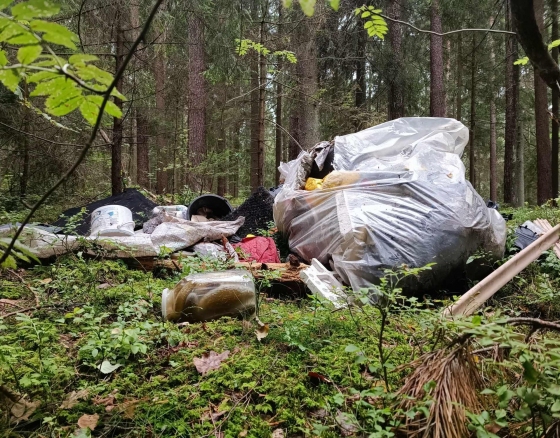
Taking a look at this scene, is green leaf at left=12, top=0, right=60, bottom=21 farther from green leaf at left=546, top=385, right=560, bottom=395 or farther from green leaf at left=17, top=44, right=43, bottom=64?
green leaf at left=546, top=385, right=560, bottom=395

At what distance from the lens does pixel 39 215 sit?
5.73m

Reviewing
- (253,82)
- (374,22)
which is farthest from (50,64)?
(253,82)

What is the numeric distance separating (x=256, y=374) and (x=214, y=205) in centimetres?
400

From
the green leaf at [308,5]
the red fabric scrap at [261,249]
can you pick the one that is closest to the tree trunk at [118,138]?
the red fabric scrap at [261,249]

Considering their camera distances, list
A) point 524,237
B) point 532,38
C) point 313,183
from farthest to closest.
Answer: point 313,183
point 524,237
point 532,38

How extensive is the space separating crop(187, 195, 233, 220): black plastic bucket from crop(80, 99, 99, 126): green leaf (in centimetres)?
405

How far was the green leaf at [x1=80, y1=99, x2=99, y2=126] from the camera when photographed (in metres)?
0.85

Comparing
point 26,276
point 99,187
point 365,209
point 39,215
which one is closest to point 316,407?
point 365,209

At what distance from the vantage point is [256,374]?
1.38 metres

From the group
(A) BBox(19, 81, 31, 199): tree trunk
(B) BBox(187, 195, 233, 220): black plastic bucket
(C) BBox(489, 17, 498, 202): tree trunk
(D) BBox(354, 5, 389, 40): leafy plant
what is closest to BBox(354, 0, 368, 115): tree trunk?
(C) BBox(489, 17, 498, 202): tree trunk

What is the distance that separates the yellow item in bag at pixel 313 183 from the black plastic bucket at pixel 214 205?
5.00 ft

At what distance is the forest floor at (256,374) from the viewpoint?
985 mm

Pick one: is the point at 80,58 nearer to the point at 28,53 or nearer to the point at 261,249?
the point at 28,53

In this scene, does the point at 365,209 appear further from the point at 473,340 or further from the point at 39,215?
the point at 39,215
